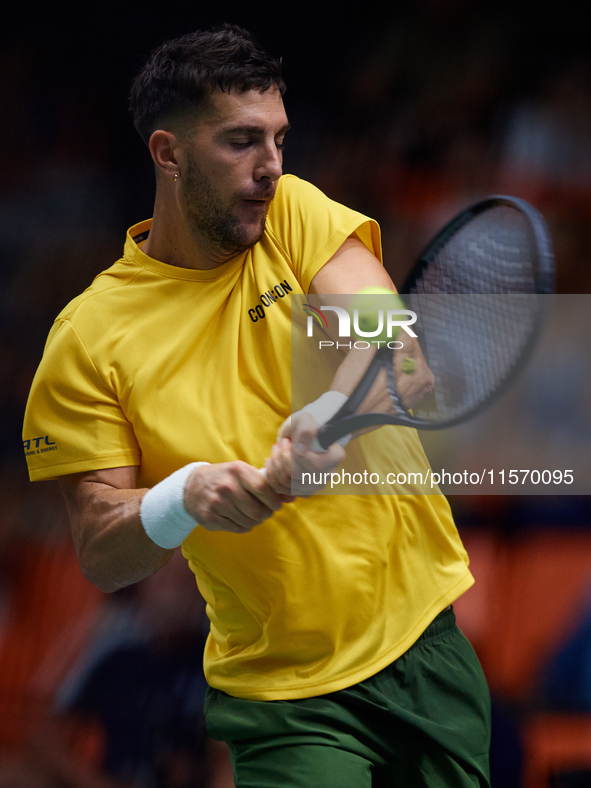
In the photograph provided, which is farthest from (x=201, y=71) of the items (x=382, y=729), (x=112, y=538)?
(x=382, y=729)

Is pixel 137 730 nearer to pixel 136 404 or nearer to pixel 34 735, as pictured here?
pixel 34 735

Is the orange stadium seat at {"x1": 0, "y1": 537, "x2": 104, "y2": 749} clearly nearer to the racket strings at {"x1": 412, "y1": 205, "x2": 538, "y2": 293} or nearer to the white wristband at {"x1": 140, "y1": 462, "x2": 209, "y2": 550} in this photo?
the white wristband at {"x1": 140, "y1": 462, "x2": 209, "y2": 550}

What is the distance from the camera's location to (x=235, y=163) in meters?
1.23

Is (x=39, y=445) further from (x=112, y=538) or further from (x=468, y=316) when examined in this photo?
(x=468, y=316)

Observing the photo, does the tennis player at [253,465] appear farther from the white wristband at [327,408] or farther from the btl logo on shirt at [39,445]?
the white wristband at [327,408]

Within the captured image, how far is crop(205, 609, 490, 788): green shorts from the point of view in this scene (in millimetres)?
1161

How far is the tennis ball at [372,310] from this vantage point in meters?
1.16

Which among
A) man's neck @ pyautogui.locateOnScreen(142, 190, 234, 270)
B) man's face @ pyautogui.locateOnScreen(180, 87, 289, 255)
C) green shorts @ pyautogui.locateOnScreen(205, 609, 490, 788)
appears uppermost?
man's face @ pyautogui.locateOnScreen(180, 87, 289, 255)

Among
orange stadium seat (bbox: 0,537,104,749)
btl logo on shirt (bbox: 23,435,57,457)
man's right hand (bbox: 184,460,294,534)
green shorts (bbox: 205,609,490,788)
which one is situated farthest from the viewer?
orange stadium seat (bbox: 0,537,104,749)

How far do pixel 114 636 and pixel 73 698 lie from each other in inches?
7.3

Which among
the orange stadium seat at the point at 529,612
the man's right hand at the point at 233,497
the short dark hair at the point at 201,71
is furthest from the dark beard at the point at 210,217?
the orange stadium seat at the point at 529,612

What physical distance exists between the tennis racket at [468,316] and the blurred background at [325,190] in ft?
3.27

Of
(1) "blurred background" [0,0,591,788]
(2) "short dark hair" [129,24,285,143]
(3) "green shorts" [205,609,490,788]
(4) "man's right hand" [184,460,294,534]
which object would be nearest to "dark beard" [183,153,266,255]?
(2) "short dark hair" [129,24,285,143]

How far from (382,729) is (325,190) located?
1.49 m
